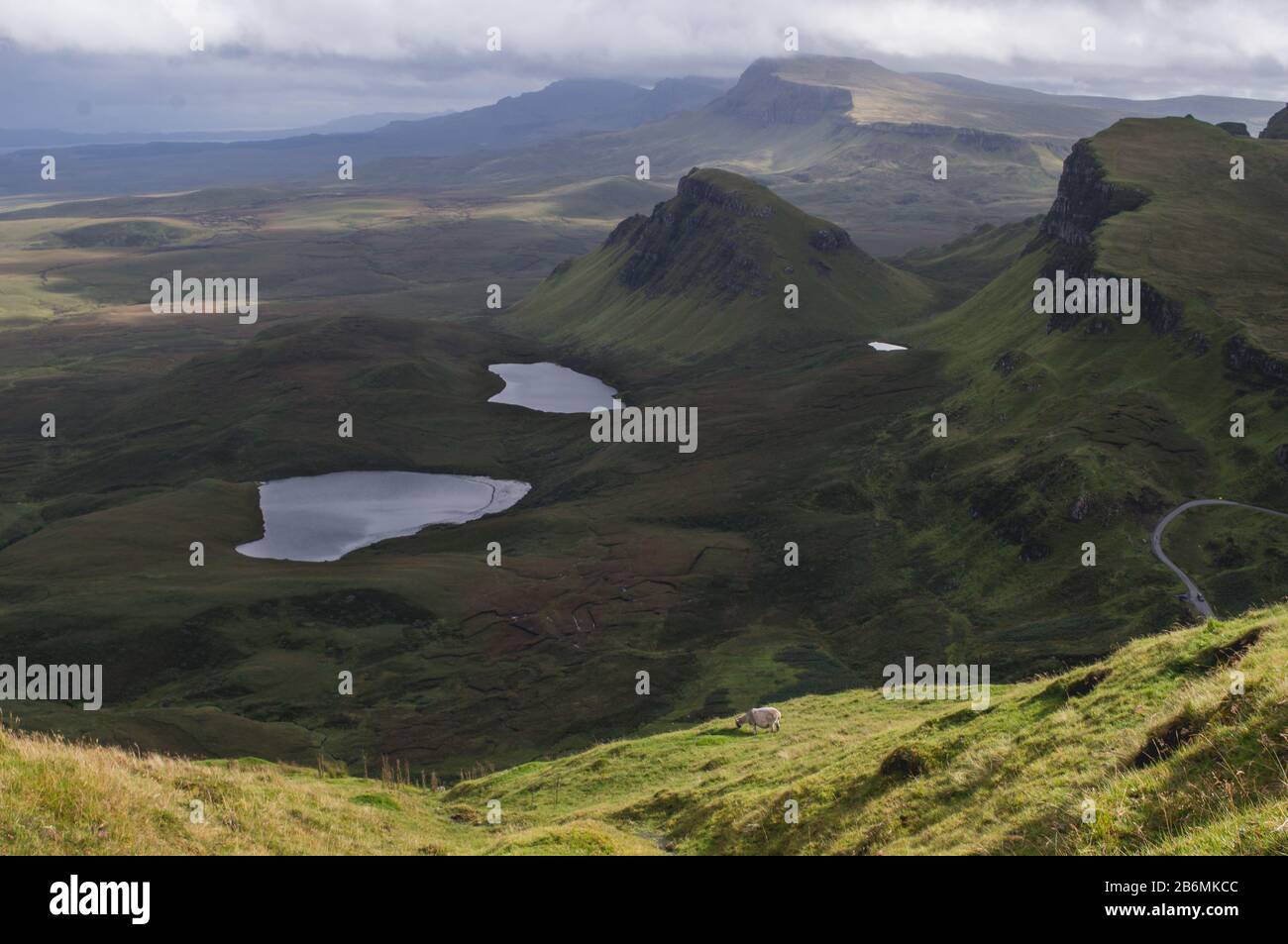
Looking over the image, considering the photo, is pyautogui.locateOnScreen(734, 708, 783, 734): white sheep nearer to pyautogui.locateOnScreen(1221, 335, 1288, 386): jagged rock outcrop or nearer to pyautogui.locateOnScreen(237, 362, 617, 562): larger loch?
pyautogui.locateOnScreen(1221, 335, 1288, 386): jagged rock outcrop

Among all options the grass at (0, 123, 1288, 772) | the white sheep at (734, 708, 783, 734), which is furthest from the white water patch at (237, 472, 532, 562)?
the white sheep at (734, 708, 783, 734)

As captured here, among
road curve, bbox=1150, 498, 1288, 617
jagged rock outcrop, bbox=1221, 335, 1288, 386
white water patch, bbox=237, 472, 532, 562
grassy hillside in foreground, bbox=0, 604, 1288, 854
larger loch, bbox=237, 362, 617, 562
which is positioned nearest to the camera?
grassy hillside in foreground, bbox=0, 604, 1288, 854

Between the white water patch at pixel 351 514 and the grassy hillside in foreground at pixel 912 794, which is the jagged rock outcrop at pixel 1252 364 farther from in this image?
the grassy hillside in foreground at pixel 912 794

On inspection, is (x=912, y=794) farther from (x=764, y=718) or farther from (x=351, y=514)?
(x=351, y=514)

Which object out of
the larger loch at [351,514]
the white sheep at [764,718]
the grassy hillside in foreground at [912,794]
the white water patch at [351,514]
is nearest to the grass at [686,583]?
the larger loch at [351,514]
